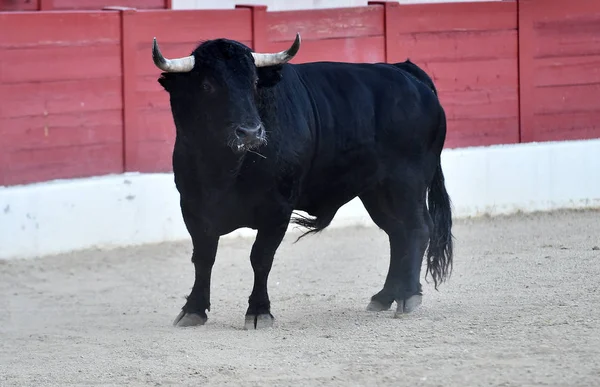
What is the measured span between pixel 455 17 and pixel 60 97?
11.2 feet

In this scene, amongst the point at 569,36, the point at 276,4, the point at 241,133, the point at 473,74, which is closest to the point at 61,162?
the point at 276,4

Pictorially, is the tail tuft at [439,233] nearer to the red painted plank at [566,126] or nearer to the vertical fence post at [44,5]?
the vertical fence post at [44,5]

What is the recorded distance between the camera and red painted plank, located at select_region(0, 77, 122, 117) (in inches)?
357

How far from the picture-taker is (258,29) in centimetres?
1013

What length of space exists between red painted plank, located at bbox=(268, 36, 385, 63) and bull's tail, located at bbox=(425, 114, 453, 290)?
8.83ft

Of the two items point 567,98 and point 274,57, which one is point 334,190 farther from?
point 567,98

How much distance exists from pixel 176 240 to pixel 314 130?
2580 millimetres

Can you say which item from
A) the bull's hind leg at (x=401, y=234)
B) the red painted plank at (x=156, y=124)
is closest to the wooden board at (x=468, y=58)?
the red painted plank at (x=156, y=124)

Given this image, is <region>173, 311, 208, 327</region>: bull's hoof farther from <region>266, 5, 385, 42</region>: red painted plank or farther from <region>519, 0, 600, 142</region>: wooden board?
<region>519, 0, 600, 142</region>: wooden board

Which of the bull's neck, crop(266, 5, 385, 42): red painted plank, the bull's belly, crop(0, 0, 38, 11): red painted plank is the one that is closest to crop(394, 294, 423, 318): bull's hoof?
the bull's belly

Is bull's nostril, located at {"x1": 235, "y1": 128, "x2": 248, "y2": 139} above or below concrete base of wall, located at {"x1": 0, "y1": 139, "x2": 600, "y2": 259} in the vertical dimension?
above

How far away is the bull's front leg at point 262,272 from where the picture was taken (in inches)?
267

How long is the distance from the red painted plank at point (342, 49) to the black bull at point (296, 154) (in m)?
2.55

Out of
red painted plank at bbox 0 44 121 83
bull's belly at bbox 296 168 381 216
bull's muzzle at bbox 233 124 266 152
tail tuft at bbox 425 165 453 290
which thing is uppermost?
red painted plank at bbox 0 44 121 83
